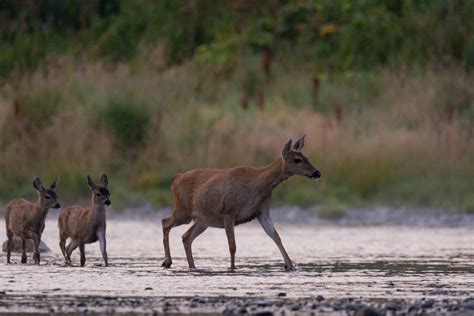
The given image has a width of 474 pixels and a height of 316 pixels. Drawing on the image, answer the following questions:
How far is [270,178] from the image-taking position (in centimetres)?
1806

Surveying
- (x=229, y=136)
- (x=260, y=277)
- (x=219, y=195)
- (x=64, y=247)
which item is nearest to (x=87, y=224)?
(x=64, y=247)

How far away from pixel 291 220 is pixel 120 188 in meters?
3.54

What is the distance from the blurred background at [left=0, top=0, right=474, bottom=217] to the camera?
2809cm

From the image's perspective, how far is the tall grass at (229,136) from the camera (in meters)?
27.9

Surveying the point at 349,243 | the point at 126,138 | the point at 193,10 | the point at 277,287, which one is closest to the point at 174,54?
the point at 193,10

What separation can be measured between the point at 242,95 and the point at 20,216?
14246 millimetres

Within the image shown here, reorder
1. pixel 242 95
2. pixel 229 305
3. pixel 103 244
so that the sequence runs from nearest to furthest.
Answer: pixel 229 305 < pixel 103 244 < pixel 242 95

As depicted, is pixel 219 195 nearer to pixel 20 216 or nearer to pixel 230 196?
pixel 230 196

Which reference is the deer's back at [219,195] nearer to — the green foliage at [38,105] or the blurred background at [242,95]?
the blurred background at [242,95]

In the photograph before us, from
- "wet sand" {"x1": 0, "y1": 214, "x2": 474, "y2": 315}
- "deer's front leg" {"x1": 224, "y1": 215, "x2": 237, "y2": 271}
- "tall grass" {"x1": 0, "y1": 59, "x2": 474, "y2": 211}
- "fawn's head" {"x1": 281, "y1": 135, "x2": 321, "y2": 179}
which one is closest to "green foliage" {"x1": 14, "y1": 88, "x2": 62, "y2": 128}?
"tall grass" {"x1": 0, "y1": 59, "x2": 474, "y2": 211}

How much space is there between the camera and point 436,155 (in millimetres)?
28188

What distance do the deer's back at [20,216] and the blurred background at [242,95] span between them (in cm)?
821

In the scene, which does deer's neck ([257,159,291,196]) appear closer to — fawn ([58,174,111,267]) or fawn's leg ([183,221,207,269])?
fawn's leg ([183,221,207,269])

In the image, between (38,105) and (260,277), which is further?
(38,105)
